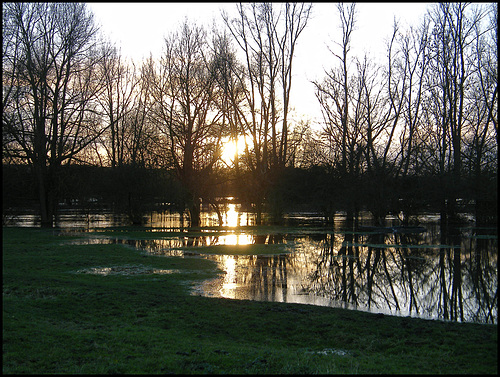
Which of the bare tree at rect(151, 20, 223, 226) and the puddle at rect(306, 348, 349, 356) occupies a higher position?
the bare tree at rect(151, 20, 223, 226)

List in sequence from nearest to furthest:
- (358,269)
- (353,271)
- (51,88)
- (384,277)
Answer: (384,277)
(353,271)
(358,269)
(51,88)

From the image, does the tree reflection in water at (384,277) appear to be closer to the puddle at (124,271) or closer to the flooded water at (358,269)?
the flooded water at (358,269)

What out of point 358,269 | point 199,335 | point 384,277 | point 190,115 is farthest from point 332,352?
point 190,115

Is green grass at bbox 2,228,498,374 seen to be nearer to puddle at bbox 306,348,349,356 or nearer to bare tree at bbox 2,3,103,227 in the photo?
puddle at bbox 306,348,349,356

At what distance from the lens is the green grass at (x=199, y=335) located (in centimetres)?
597

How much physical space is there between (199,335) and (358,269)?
382 inches

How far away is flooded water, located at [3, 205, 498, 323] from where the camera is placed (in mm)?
11211

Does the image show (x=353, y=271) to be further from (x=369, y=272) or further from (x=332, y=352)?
(x=332, y=352)

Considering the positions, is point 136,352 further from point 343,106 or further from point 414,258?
point 343,106

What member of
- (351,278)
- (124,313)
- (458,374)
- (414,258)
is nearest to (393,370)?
(458,374)

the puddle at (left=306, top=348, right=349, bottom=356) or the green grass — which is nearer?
the green grass

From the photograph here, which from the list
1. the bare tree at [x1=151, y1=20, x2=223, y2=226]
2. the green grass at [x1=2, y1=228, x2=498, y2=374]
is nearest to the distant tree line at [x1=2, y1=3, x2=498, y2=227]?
the bare tree at [x1=151, y1=20, x2=223, y2=226]

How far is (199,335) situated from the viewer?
7727 millimetres

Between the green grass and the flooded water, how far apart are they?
1.64 metres
